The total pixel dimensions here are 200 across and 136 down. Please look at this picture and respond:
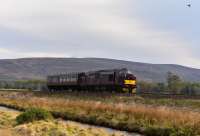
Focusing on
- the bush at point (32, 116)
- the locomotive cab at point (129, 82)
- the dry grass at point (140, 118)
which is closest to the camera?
the dry grass at point (140, 118)

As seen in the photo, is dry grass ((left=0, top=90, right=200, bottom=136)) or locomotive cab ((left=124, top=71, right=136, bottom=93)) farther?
locomotive cab ((left=124, top=71, right=136, bottom=93))

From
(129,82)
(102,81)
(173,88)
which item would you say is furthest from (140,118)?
(173,88)

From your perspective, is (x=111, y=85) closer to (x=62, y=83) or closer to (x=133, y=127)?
(x=62, y=83)

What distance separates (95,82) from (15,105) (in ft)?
77.5

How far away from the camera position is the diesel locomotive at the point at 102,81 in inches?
3222

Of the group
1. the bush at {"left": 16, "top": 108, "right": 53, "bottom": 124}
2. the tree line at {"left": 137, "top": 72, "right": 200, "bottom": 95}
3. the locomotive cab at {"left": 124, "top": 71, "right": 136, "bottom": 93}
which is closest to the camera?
the bush at {"left": 16, "top": 108, "right": 53, "bottom": 124}

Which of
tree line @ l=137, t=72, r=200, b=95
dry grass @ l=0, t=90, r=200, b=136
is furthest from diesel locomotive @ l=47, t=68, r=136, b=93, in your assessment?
tree line @ l=137, t=72, r=200, b=95

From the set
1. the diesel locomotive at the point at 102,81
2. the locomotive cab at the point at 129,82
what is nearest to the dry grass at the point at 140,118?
the locomotive cab at the point at 129,82

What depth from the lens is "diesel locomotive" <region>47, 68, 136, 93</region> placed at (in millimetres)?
81844

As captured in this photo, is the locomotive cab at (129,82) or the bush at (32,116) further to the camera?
the locomotive cab at (129,82)

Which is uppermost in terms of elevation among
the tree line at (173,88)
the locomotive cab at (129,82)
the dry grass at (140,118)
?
the locomotive cab at (129,82)

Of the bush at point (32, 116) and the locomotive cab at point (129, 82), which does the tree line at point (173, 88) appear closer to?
the locomotive cab at point (129, 82)

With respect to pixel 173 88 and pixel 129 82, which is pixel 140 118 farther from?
pixel 173 88

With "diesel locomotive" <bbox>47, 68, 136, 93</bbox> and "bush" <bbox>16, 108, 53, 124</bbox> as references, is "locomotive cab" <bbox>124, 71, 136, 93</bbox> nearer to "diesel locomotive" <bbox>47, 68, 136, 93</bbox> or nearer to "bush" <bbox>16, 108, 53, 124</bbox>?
"diesel locomotive" <bbox>47, 68, 136, 93</bbox>
